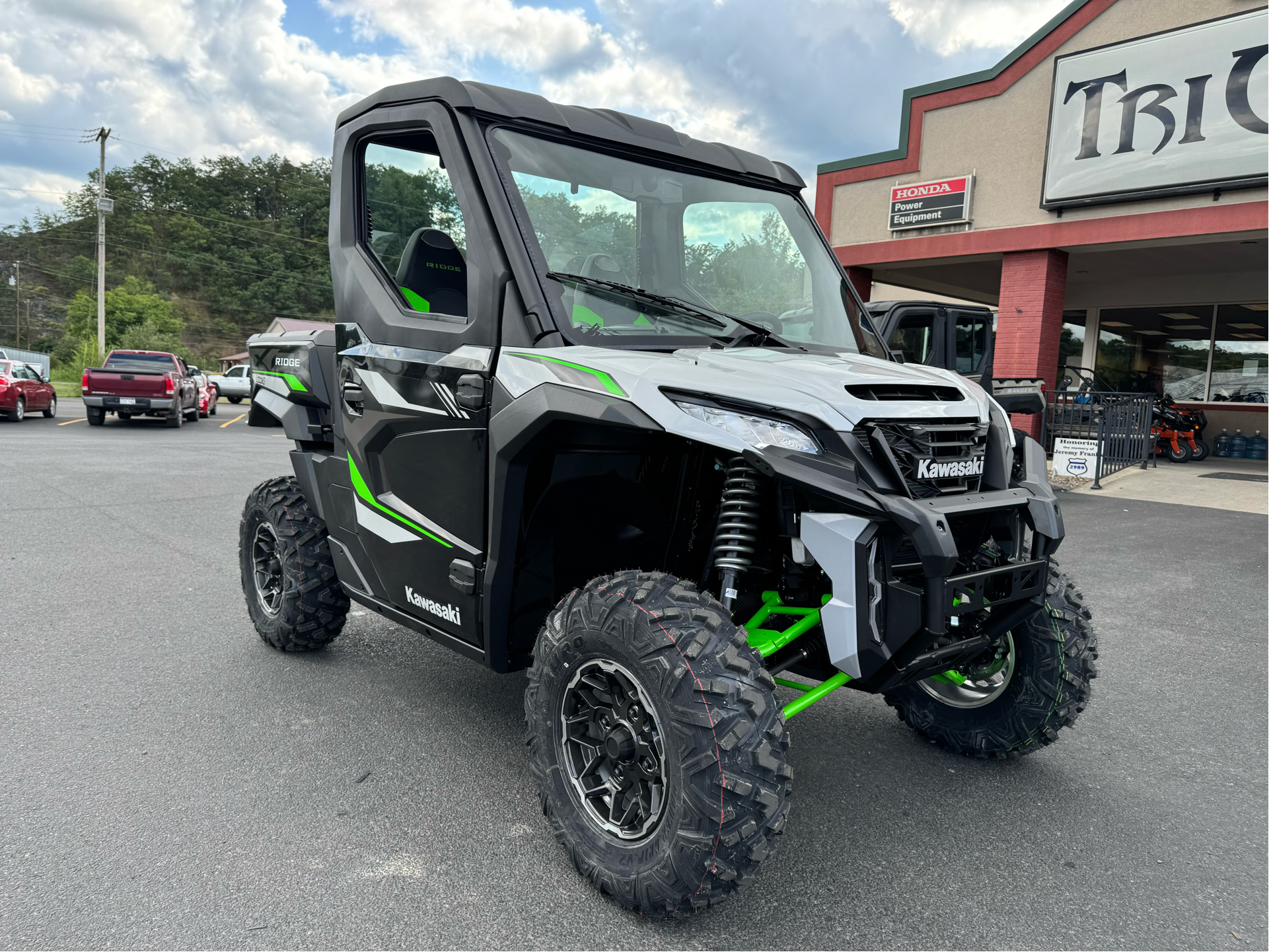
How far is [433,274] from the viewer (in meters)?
3.17

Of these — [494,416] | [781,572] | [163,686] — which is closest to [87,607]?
[163,686]

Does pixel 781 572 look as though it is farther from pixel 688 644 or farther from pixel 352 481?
pixel 352 481

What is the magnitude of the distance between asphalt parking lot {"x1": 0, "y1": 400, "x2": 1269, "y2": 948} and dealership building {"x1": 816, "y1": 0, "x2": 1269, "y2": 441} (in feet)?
33.6

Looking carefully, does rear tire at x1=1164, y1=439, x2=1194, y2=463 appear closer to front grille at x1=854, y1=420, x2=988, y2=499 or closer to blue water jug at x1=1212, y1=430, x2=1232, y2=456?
blue water jug at x1=1212, y1=430, x2=1232, y2=456

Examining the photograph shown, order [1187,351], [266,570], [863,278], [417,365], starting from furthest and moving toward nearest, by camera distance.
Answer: [1187,351]
[863,278]
[266,570]
[417,365]

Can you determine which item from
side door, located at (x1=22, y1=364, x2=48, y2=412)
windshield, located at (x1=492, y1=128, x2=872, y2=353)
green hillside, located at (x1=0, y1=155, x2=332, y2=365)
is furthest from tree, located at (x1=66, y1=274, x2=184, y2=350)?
windshield, located at (x1=492, y1=128, x2=872, y2=353)

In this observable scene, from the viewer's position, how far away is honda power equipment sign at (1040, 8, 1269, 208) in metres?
12.1

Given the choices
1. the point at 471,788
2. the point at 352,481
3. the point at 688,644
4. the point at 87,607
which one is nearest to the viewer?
the point at 688,644

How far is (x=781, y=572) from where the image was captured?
2799 mm

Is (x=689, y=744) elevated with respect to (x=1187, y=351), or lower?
lower

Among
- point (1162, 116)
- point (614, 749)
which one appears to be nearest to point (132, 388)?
point (1162, 116)

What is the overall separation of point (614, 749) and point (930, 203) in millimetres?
15097

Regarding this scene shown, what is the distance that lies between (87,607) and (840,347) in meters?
4.65

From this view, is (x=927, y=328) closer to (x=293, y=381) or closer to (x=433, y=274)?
(x=433, y=274)
